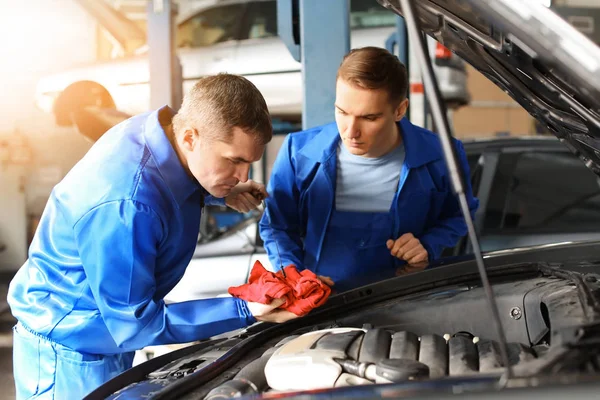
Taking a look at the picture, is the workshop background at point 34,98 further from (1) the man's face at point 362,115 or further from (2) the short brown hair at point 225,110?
(2) the short brown hair at point 225,110

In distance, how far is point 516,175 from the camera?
3914mm

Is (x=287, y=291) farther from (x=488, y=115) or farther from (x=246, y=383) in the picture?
(x=488, y=115)

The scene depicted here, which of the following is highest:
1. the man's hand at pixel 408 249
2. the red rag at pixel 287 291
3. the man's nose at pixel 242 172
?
the man's nose at pixel 242 172

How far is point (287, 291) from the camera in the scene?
1.57 metres

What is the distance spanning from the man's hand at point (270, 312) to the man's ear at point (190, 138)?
0.41 m

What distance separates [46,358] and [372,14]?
5096 millimetres

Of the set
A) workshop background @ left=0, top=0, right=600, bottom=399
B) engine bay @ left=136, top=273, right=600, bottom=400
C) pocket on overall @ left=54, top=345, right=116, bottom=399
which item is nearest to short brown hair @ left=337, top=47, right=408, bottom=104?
engine bay @ left=136, top=273, right=600, bottom=400

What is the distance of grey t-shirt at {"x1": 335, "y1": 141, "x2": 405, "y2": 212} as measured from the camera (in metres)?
2.27

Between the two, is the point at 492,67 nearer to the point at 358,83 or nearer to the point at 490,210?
the point at 358,83

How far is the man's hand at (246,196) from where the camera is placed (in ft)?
6.88

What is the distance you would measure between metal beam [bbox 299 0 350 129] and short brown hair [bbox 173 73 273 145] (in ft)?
5.19

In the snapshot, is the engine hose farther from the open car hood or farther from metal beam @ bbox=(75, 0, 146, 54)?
metal beam @ bbox=(75, 0, 146, 54)

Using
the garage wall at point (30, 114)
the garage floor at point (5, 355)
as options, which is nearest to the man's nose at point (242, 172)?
the garage floor at point (5, 355)

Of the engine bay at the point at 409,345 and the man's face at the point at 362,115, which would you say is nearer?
the engine bay at the point at 409,345
